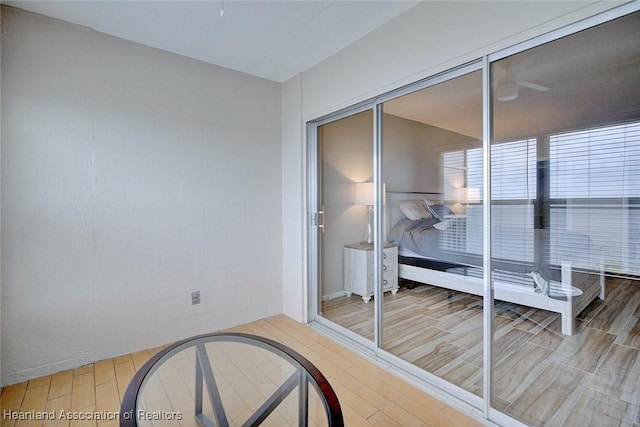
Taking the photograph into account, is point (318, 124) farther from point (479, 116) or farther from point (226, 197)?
point (479, 116)

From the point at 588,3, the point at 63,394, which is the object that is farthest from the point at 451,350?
the point at 63,394

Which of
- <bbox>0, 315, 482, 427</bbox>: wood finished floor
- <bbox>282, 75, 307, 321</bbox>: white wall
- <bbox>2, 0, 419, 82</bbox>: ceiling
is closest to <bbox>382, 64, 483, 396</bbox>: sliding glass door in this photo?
<bbox>0, 315, 482, 427</bbox>: wood finished floor

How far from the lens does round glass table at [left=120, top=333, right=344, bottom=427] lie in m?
1.38

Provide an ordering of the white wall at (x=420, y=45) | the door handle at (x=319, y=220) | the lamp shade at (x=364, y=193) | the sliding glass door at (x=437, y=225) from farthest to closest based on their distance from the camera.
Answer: the door handle at (x=319, y=220), the lamp shade at (x=364, y=193), the sliding glass door at (x=437, y=225), the white wall at (x=420, y=45)

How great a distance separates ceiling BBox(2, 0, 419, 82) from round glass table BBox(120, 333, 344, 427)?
85.8 inches

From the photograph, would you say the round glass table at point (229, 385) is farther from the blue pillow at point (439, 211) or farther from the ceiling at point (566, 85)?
the ceiling at point (566, 85)

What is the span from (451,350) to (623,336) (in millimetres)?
978

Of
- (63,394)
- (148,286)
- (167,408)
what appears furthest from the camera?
(148,286)

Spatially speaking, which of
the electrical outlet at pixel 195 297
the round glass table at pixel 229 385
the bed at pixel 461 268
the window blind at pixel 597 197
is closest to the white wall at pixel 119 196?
the electrical outlet at pixel 195 297

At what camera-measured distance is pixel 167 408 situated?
5.09 feet

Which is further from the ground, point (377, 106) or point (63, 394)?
point (377, 106)

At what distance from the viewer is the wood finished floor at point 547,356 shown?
144 centimetres

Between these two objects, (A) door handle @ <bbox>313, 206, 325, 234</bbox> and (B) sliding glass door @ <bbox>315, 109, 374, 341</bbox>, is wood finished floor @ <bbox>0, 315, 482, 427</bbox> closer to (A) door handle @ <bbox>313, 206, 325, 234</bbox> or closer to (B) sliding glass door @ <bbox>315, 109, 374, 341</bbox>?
(B) sliding glass door @ <bbox>315, 109, 374, 341</bbox>

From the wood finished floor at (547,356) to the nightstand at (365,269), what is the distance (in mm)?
288
